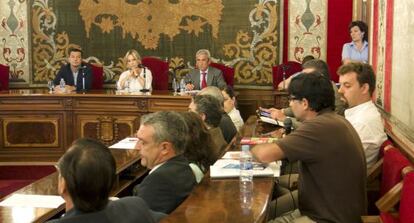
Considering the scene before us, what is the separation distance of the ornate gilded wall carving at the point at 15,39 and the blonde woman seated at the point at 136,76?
218 cm

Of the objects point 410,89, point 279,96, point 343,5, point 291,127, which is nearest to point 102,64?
point 279,96

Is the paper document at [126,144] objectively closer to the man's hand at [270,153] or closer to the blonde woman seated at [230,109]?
the blonde woman seated at [230,109]

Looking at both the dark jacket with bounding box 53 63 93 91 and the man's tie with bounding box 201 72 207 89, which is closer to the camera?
the man's tie with bounding box 201 72 207 89

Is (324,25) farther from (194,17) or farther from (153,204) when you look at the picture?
(153,204)

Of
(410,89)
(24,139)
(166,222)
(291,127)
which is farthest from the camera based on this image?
(24,139)

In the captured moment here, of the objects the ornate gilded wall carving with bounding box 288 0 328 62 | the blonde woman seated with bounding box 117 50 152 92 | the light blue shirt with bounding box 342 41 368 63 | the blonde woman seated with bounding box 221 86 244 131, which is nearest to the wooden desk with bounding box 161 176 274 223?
the blonde woman seated with bounding box 221 86 244 131

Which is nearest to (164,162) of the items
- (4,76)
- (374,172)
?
(374,172)

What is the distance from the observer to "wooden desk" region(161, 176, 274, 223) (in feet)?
7.18

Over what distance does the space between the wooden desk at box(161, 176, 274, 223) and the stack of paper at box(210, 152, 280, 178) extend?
55 millimetres

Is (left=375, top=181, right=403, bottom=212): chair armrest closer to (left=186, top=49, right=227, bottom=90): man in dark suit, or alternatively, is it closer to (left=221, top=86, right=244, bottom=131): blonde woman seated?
(left=221, top=86, right=244, bottom=131): blonde woman seated

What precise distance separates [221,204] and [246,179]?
44 cm

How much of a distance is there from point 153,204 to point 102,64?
689cm

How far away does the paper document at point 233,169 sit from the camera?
2.88 m

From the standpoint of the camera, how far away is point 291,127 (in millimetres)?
4348
